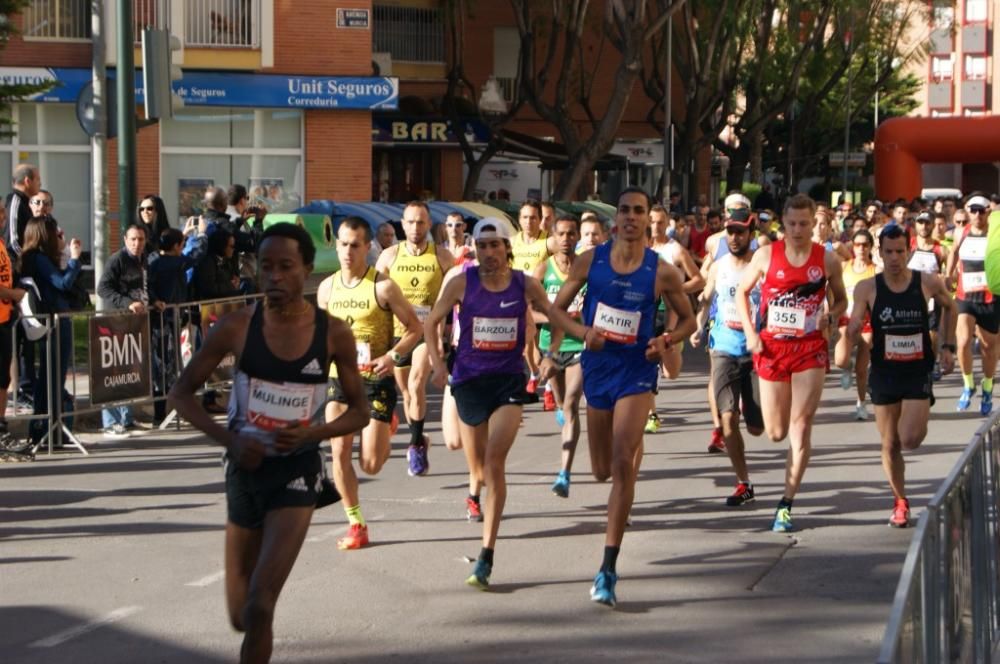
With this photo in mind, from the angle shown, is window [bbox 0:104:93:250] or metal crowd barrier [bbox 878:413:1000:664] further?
window [bbox 0:104:93:250]

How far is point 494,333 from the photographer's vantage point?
358 inches

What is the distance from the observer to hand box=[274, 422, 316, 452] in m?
5.84

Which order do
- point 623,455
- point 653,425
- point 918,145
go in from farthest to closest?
point 918,145 < point 653,425 < point 623,455

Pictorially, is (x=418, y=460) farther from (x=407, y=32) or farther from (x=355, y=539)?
(x=407, y=32)

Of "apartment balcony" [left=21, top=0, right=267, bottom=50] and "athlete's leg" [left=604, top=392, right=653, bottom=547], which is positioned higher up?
"apartment balcony" [left=21, top=0, right=267, bottom=50]

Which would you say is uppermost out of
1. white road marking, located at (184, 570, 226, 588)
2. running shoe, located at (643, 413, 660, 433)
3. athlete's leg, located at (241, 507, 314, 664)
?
athlete's leg, located at (241, 507, 314, 664)

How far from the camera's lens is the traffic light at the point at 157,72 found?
49.8ft

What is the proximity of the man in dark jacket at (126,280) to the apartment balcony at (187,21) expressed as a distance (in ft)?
61.1

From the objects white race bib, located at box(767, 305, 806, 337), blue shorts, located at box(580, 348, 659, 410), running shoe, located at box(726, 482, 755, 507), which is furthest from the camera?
running shoe, located at box(726, 482, 755, 507)

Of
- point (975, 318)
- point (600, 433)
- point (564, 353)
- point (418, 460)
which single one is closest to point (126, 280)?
point (418, 460)

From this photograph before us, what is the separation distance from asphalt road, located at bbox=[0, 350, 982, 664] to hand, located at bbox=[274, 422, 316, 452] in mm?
1385

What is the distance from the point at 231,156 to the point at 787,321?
24.3m

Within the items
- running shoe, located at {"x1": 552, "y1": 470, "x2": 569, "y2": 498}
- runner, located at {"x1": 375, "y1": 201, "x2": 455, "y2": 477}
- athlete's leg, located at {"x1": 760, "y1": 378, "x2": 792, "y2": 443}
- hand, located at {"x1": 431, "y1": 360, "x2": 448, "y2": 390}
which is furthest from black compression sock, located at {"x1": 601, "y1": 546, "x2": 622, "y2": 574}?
runner, located at {"x1": 375, "y1": 201, "x2": 455, "y2": 477}

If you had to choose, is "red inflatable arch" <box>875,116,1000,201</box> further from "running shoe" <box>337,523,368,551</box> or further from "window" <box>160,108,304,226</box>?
"running shoe" <box>337,523,368,551</box>
